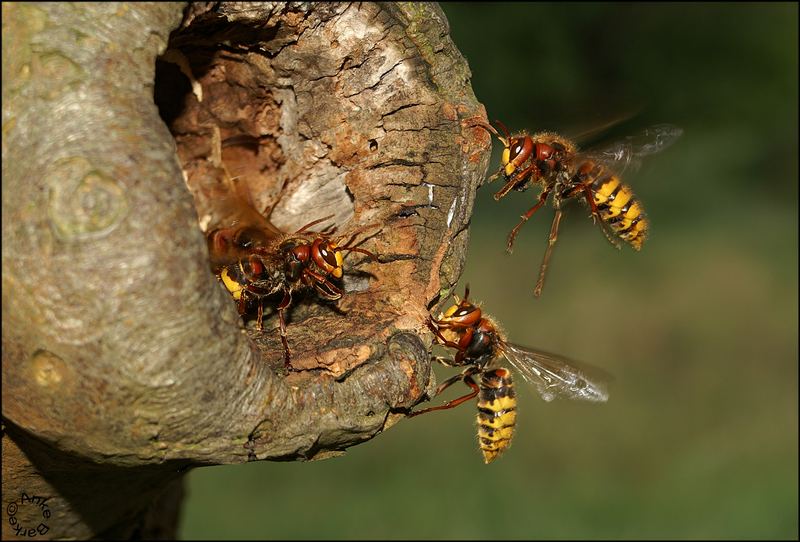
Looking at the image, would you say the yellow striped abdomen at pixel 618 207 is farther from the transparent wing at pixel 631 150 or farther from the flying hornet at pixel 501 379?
the flying hornet at pixel 501 379

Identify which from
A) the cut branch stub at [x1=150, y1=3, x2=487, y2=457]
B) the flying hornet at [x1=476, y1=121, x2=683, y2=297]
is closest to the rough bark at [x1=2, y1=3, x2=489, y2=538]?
the cut branch stub at [x1=150, y1=3, x2=487, y2=457]

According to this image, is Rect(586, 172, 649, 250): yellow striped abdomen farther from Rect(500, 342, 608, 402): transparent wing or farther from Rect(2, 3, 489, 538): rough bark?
Rect(2, 3, 489, 538): rough bark

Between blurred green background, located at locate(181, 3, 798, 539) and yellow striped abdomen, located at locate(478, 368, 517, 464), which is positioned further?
blurred green background, located at locate(181, 3, 798, 539)

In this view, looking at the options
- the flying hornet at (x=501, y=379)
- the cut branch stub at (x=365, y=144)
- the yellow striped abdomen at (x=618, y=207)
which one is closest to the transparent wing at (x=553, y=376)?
the flying hornet at (x=501, y=379)

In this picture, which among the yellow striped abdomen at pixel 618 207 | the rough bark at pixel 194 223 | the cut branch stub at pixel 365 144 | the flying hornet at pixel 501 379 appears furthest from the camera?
the yellow striped abdomen at pixel 618 207

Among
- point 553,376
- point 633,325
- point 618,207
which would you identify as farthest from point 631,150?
point 633,325

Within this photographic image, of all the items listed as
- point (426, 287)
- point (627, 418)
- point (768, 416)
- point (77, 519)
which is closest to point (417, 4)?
point (426, 287)
